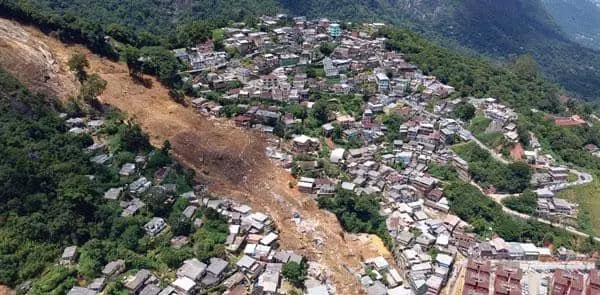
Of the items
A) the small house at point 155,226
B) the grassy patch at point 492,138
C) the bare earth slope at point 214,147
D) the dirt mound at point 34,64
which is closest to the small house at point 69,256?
the small house at point 155,226

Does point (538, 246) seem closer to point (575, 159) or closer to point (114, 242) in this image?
point (575, 159)

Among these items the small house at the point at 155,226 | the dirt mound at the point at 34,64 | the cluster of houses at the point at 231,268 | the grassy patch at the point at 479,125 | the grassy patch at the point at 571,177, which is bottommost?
the grassy patch at the point at 571,177

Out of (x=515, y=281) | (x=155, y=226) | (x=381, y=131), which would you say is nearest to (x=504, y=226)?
(x=515, y=281)

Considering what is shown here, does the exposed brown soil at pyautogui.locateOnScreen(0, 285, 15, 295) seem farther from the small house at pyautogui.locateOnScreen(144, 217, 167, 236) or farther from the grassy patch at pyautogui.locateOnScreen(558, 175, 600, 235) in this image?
the grassy patch at pyautogui.locateOnScreen(558, 175, 600, 235)

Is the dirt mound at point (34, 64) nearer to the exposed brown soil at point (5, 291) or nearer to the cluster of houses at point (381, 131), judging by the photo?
the cluster of houses at point (381, 131)

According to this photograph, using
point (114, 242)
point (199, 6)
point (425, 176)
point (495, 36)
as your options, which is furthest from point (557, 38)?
point (114, 242)

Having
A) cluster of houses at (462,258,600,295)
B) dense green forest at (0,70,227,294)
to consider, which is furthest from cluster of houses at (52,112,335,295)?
cluster of houses at (462,258,600,295)
